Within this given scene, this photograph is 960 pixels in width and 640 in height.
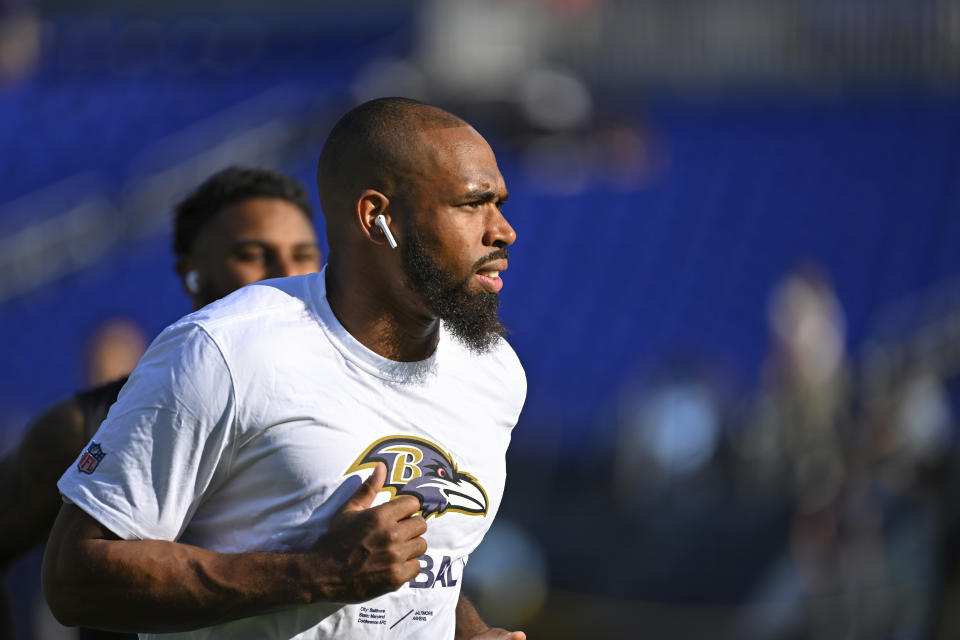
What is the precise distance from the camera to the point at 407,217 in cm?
253

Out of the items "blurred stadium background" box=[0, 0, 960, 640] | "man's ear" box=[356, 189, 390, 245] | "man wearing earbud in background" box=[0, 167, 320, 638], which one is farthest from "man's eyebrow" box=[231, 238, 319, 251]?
"blurred stadium background" box=[0, 0, 960, 640]

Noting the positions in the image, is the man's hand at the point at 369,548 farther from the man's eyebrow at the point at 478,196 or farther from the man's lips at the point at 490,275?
the man's eyebrow at the point at 478,196

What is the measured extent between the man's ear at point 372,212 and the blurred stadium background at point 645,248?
574 cm

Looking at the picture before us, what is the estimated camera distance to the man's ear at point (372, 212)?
8.36 feet

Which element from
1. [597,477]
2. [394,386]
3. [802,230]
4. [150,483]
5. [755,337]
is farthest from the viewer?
[802,230]

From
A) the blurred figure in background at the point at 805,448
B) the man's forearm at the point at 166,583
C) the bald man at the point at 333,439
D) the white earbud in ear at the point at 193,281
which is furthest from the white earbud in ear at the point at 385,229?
the blurred figure in background at the point at 805,448

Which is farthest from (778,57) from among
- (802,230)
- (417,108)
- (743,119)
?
(417,108)

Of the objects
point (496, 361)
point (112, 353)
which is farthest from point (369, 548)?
point (112, 353)

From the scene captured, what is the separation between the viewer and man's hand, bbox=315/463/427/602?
7.38ft

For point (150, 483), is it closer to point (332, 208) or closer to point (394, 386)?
point (394, 386)

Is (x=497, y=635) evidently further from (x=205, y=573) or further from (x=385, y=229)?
(x=385, y=229)

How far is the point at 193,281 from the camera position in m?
3.72

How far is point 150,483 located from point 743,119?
13787 mm

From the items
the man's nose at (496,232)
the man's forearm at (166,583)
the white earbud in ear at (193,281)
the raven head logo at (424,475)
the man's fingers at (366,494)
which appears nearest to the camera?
the man's forearm at (166,583)
